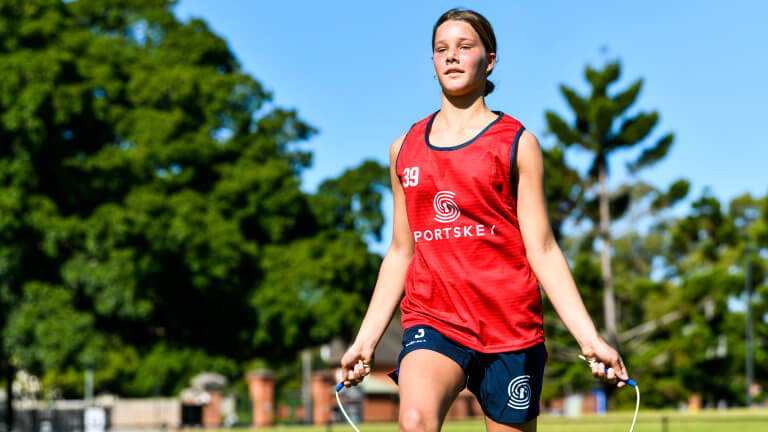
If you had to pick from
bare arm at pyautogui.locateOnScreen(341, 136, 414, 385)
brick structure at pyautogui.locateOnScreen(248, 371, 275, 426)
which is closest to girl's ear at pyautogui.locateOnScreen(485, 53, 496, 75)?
bare arm at pyautogui.locateOnScreen(341, 136, 414, 385)

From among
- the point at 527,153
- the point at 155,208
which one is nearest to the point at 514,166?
the point at 527,153

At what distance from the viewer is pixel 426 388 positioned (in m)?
3.26

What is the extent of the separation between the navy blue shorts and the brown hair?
3.36ft

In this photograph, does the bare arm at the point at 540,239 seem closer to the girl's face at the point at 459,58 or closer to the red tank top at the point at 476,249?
the red tank top at the point at 476,249

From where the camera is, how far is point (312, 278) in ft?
102

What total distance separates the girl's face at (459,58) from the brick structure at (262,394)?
112ft

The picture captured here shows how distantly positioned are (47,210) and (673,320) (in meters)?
29.8

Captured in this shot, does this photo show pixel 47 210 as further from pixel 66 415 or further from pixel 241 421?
pixel 241 421

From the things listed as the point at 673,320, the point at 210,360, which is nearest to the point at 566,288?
the point at 210,360

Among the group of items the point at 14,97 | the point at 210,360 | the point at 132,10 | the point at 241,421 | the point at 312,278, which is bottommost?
the point at 241,421

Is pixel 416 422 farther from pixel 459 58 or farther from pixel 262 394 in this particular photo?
pixel 262 394

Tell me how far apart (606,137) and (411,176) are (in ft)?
137

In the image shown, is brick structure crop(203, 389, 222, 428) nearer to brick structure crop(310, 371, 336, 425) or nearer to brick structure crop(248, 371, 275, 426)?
brick structure crop(248, 371, 275, 426)

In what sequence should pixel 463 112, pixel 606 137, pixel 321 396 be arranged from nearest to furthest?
1. pixel 463 112
2. pixel 321 396
3. pixel 606 137
